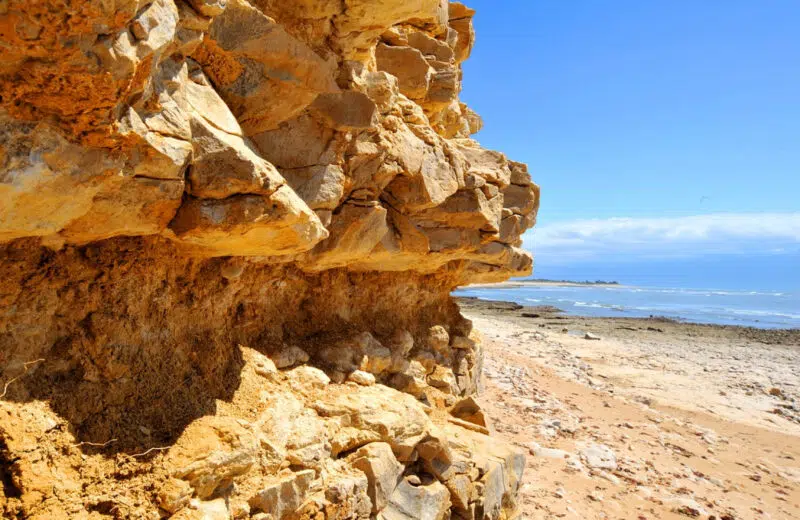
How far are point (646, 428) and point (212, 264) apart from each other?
9.97 m

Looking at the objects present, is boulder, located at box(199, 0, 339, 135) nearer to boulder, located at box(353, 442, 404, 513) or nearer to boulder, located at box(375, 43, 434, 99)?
boulder, located at box(375, 43, 434, 99)

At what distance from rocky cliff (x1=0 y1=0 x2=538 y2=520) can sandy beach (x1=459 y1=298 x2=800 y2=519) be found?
2925mm

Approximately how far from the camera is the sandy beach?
759 cm

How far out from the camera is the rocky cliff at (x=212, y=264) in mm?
2615

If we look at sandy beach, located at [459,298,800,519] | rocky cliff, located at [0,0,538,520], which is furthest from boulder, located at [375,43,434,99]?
sandy beach, located at [459,298,800,519]

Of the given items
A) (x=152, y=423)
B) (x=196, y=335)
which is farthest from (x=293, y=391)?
(x=152, y=423)

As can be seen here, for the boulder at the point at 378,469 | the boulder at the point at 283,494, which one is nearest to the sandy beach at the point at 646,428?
the boulder at the point at 378,469

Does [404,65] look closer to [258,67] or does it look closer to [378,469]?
[258,67]

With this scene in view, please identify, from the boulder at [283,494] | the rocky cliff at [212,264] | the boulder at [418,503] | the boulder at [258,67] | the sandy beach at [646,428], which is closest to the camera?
the rocky cliff at [212,264]

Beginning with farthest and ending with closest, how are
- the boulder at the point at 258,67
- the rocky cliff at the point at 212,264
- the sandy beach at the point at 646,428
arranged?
the sandy beach at the point at 646,428 → the boulder at the point at 258,67 → the rocky cliff at the point at 212,264

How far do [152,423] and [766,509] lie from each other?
9.20 m

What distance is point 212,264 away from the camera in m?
4.48

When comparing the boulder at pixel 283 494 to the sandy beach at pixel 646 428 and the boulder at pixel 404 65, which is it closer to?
the sandy beach at pixel 646 428

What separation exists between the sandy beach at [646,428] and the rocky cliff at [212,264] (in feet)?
9.60
